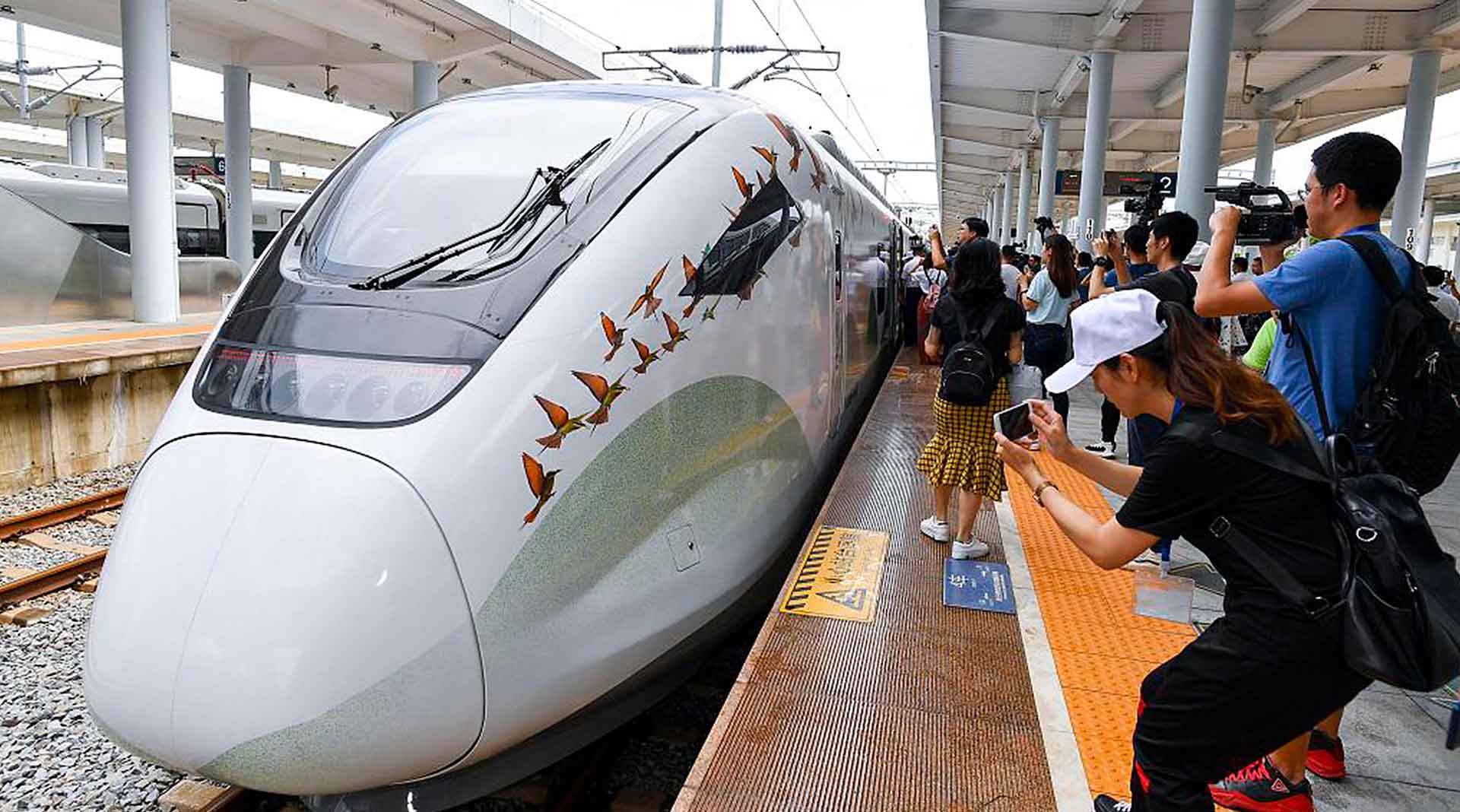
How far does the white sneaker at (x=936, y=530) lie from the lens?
4.86 metres

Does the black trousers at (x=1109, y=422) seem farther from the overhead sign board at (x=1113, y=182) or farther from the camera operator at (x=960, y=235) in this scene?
the camera operator at (x=960, y=235)

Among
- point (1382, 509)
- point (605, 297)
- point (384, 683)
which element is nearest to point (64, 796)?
point (384, 683)

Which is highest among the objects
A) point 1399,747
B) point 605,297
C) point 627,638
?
point 605,297

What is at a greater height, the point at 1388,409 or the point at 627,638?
the point at 1388,409

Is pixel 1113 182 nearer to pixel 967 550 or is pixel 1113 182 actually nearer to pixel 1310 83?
pixel 1310 83

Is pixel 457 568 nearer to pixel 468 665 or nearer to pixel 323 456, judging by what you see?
pixel 468 665

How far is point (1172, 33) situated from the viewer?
14.1m

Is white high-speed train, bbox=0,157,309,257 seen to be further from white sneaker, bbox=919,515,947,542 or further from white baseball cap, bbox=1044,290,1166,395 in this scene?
white baseball cap, bbox=1044,290,1166,395

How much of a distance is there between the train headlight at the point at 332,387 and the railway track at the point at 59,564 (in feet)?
6.44

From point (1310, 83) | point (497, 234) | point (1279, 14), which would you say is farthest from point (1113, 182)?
point (497, 234)

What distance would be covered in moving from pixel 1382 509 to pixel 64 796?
13.6 feet

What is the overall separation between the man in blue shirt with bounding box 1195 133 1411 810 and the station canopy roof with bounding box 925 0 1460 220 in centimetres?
1080

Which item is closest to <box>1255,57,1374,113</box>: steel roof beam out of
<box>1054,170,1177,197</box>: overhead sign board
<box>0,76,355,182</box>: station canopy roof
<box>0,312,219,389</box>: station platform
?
<box>1054,170,1177,197</box>: overhead sign board

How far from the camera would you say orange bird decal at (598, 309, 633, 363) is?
2949 millimetres
